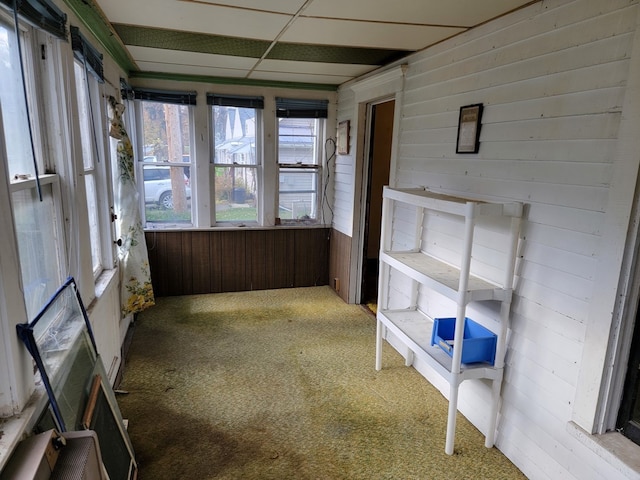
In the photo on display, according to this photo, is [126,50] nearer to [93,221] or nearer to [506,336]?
[93,221]

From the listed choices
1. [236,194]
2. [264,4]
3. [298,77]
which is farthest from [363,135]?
[264,4]

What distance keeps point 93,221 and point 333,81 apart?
2.71m

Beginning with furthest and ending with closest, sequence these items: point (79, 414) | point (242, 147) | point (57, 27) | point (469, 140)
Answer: point (242, 147)
point (469, 140)
point (57, 27)
point (79, 414)

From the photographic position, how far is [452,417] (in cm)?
214

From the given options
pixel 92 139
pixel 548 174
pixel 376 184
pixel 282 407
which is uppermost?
pixel 92 139

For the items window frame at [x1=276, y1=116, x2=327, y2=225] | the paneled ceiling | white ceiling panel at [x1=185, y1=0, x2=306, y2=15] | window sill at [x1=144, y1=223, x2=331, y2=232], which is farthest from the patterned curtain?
window frame at [x1=276, y1=116, x2=327, y2=225]

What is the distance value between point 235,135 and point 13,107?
113 inches

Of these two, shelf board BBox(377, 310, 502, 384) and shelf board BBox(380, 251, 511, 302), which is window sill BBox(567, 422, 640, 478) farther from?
shelf board BBox(380, 251, 511, 302)

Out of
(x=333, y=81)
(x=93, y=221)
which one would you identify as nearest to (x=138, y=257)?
(x=93, y=221)

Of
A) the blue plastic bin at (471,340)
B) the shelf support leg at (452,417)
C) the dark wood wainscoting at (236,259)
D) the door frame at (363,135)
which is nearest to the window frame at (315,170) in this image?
the dark wood wainscoting at (236,259)

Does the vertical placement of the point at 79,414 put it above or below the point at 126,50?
below

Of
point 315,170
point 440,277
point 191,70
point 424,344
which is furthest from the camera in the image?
point 315,170

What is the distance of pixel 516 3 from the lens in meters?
1.97

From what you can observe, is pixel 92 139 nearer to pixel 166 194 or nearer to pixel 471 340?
pixel 166 194
